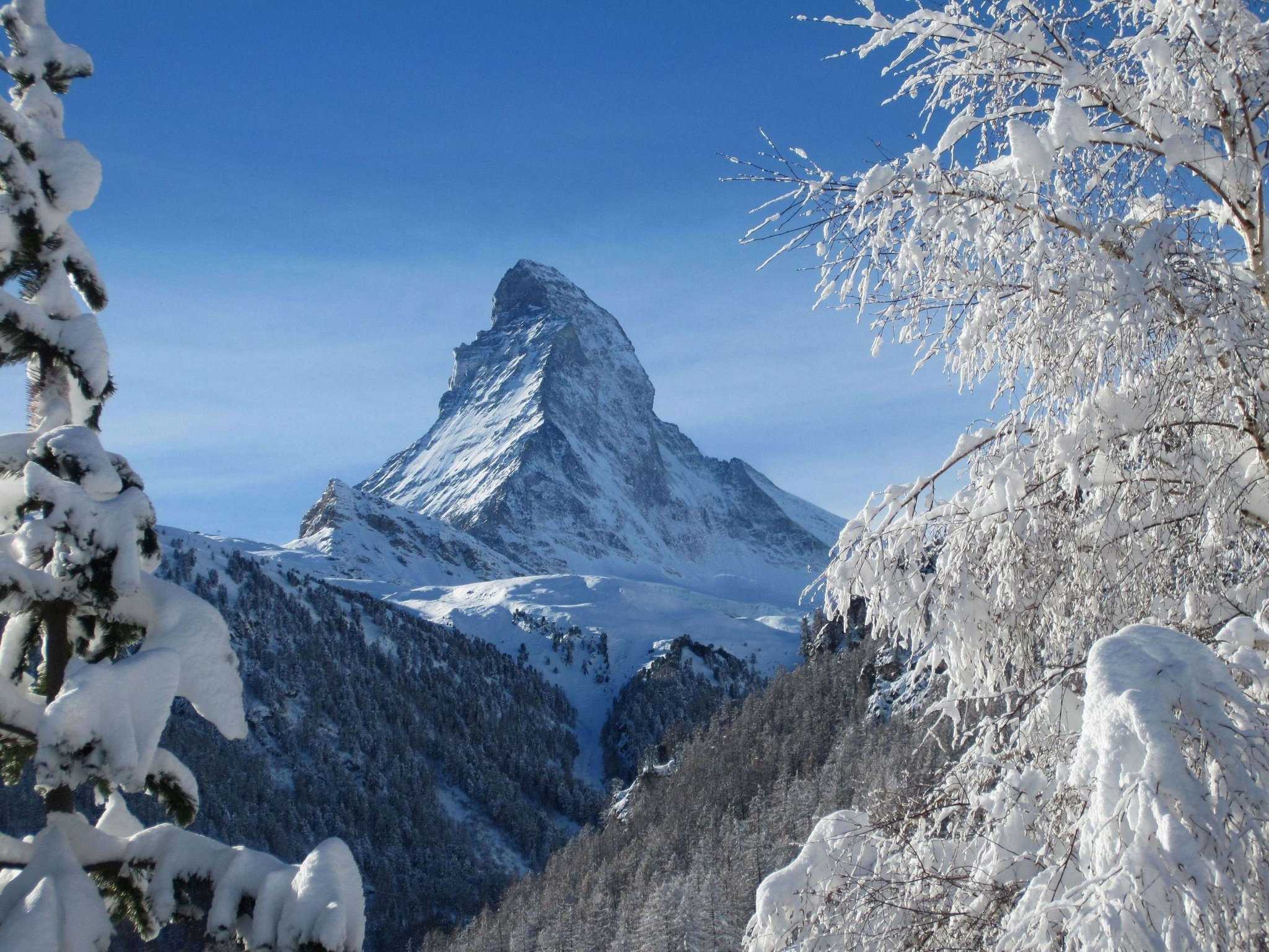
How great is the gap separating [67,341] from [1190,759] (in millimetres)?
4158

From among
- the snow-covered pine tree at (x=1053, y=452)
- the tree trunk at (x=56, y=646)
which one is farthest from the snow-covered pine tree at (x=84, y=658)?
the snow-covered pine tree at (x=1053, y=452)

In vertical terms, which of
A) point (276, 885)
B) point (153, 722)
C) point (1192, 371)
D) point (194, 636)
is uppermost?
point (1192, 371)

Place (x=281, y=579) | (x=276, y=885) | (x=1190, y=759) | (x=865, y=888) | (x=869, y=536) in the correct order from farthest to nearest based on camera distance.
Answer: (x=281, y=579) < (x=869, y=536) < (x=865, y=888) < (x=276, y=885) < (x=1190, y=759)

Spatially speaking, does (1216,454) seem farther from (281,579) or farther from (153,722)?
(281,579)

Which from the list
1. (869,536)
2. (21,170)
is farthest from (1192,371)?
(21,170)

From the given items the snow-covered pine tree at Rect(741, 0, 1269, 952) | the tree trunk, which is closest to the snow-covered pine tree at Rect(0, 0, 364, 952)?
the tree trunk

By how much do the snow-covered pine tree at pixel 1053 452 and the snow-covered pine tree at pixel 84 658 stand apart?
7.55 feet

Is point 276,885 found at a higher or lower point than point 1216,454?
lower

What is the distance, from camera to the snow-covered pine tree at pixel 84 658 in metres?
2.91

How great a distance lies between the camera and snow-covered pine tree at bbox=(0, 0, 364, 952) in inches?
115

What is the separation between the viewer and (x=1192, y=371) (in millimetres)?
3859

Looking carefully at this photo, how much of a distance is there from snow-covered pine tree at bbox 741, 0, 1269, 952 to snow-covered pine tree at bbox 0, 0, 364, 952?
2.30 metres

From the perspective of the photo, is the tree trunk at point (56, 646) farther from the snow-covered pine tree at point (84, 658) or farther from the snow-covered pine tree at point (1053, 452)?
the snow-covered pine tree at point (1053, 452)

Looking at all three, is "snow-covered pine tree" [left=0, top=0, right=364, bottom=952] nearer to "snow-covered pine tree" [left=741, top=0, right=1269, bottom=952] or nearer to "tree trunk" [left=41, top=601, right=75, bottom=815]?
"tree trunk" [left=41, top=601, right=75, bottom=815]
